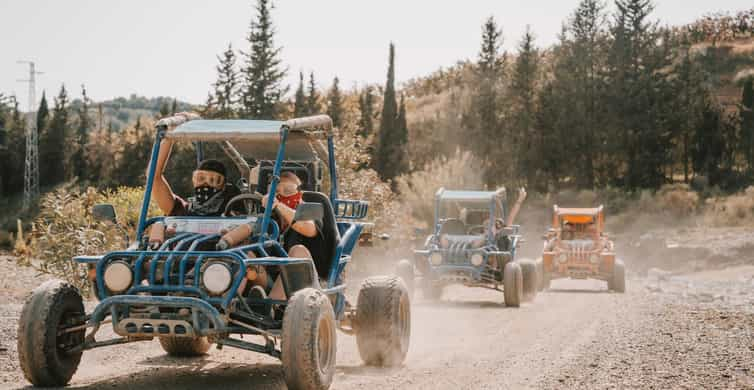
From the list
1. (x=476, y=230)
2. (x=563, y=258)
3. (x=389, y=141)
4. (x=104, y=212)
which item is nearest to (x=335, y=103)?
(x=389, y=141)

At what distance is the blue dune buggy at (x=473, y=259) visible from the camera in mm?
18828

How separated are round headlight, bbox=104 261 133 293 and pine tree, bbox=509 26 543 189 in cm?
5236

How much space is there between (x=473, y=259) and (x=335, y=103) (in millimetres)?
49133

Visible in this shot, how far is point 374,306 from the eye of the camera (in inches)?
357

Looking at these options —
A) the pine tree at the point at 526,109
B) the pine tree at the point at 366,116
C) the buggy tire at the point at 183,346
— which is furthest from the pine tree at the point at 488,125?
the buggy tire at the point at 183,346

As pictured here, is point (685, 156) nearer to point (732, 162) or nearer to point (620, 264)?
point (732, 162)

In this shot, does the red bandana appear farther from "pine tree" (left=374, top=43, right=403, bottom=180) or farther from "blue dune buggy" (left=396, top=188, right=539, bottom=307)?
"pine tree" (left=374, top=43, right=403, bottom=180)

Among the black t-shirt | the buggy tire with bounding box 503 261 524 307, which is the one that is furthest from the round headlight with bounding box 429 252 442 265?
the black t-shirt

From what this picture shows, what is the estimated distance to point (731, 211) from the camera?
47031 millimetres

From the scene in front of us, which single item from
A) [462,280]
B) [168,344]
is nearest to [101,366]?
[168,344]

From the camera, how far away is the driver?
27.6 ft

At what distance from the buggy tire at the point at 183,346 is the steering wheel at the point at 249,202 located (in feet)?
5.86

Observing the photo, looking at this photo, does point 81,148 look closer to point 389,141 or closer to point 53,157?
point 53,157

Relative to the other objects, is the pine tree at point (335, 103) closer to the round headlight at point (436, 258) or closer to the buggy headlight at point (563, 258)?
the buggy headlight at point (563, 258)
